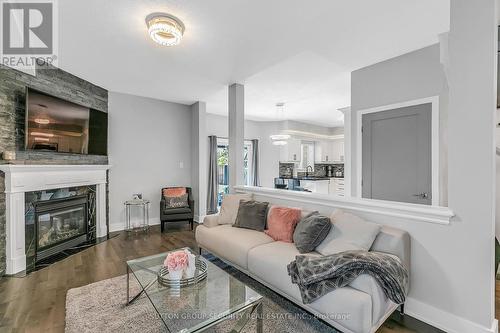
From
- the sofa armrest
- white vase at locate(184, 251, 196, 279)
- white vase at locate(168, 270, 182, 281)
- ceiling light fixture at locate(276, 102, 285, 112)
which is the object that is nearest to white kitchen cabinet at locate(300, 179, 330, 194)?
ceiling light fixture at locate(276, 102, 285, 112)

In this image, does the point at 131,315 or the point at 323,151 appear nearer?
the point at 131,315

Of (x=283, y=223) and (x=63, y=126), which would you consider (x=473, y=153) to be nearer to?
(x=283, y=223)

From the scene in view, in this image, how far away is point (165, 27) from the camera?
2.21 meters

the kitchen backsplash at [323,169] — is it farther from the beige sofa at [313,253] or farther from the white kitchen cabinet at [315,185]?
the beige sofa at [313,253]

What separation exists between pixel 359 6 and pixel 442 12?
2.59 feet

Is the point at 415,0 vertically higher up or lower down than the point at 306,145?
higher up

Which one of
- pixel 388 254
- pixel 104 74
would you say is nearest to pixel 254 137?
pixel 104 74

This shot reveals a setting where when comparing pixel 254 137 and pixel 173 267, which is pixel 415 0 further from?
pixel 254 137

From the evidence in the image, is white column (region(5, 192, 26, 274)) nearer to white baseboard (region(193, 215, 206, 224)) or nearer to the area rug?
the area rug

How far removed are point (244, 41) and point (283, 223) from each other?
2120 mm

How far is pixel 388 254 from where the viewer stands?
1.95 metres

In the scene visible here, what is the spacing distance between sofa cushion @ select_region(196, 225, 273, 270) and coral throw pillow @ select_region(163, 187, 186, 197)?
1.95 meters

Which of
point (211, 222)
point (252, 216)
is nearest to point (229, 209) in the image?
point (211, 222)

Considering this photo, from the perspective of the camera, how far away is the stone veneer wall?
2807 millimetres
